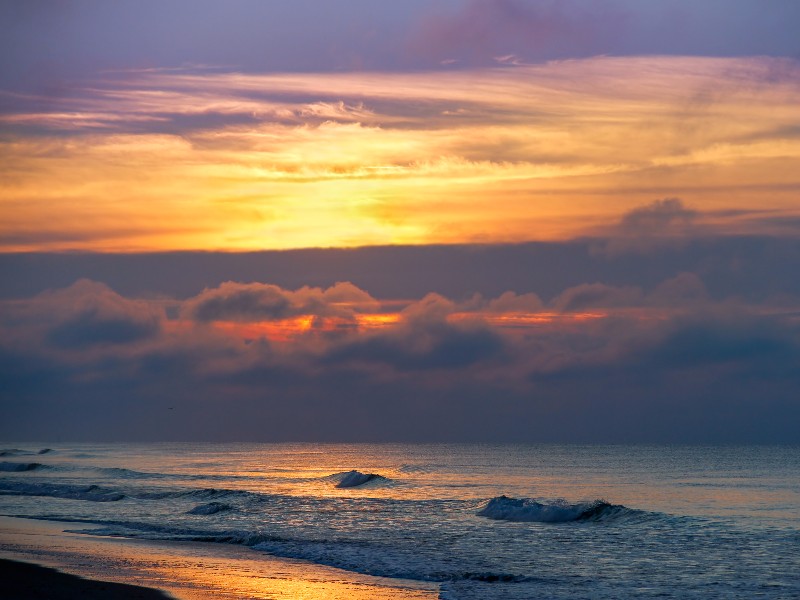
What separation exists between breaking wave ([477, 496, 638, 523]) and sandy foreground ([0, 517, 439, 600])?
15.3 metres

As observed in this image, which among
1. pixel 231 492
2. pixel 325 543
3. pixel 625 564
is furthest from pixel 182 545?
pixel 231 492

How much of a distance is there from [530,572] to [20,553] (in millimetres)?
16657

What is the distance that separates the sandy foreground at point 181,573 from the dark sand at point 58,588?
3 cm

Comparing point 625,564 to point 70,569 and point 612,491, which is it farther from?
point 612,491

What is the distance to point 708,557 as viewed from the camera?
29109 millimetres

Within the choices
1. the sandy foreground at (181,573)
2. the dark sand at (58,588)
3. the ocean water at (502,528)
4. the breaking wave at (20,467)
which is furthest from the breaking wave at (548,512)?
the breaking wave at (20,467)

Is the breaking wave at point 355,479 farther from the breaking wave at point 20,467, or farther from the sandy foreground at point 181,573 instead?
the sandy foreground at point 181,573

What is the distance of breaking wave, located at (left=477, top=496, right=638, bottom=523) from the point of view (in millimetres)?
42531

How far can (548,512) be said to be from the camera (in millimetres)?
43750

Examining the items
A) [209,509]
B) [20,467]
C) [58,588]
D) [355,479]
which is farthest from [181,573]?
[20,467]

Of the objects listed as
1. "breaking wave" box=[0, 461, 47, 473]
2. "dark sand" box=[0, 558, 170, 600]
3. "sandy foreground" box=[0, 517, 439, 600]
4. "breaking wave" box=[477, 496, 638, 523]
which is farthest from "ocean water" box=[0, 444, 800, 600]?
"breaking wave" box=[0, 461, 47, 473]

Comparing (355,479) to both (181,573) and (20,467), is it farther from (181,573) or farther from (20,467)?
(181,573)

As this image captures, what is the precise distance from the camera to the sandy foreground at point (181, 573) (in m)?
22.5

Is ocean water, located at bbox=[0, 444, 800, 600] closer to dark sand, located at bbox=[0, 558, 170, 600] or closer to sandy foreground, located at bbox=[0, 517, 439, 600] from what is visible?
sandy foreground, located at bbox=[0, 517, 439, 600]
